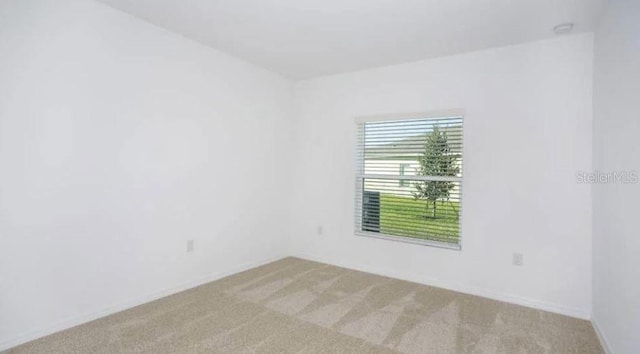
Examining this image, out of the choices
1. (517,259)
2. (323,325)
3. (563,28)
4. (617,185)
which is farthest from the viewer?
(517,259)

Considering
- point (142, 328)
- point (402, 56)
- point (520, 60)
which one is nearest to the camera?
point (142, 328)

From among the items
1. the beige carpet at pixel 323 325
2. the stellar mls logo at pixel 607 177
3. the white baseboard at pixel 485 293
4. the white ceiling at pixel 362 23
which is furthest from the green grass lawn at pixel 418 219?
the white ceiling at pixel 362 23

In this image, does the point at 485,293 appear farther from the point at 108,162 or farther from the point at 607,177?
the point at 108,162

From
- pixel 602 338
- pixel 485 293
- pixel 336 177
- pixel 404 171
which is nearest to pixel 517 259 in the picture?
pixel 485 293

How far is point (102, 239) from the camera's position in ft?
8.09

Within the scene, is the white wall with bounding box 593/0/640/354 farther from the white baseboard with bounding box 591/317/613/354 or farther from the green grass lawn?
the green grass lawn

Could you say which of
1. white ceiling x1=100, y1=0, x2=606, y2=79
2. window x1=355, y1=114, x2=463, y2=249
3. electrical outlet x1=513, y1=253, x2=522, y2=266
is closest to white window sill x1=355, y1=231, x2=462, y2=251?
window x1=355, y1=114, x2=463, y2=249

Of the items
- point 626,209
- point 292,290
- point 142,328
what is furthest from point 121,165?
point 626,209

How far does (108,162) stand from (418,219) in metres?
3.06

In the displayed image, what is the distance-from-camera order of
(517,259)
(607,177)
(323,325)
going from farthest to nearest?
(517,259) < (323,325) < (607,177)

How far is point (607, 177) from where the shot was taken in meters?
2.18

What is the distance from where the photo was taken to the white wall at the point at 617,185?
1658 millimetres

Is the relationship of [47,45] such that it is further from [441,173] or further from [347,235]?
[441,173]

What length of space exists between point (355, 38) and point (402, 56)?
68cm
